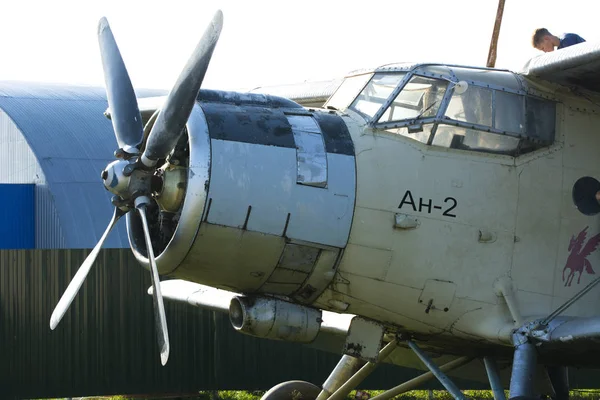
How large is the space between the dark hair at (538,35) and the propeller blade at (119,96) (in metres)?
4.28

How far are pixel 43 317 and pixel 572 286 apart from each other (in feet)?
27.6

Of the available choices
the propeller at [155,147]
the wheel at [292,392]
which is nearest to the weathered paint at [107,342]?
the wheel at [292,392]

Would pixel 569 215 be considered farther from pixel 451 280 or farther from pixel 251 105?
pixel 251 105

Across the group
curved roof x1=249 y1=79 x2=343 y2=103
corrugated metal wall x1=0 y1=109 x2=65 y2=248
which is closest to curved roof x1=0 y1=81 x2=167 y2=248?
corrugated metal wall x1=0 y1=109 x2=65 y2=248

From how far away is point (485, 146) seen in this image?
9250 millimetres

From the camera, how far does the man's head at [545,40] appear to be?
1085 centimetres

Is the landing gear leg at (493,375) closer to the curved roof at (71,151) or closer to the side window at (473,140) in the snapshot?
the side window at (473,140)

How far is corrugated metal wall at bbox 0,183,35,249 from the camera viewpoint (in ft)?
82.6

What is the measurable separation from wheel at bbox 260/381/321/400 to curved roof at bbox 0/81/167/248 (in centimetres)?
1175

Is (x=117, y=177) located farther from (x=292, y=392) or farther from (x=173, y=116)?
(x=292, y=392)

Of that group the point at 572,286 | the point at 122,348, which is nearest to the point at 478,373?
the point at 572,286

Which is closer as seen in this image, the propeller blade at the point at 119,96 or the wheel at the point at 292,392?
the propeller blade at the point at 119,96

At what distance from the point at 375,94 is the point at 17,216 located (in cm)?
1787

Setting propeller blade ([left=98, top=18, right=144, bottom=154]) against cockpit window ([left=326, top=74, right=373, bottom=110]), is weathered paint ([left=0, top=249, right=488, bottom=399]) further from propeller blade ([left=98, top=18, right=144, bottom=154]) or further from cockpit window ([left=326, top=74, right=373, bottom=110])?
cockpit window ([left=326, top=74, right=373, bottom=110])
